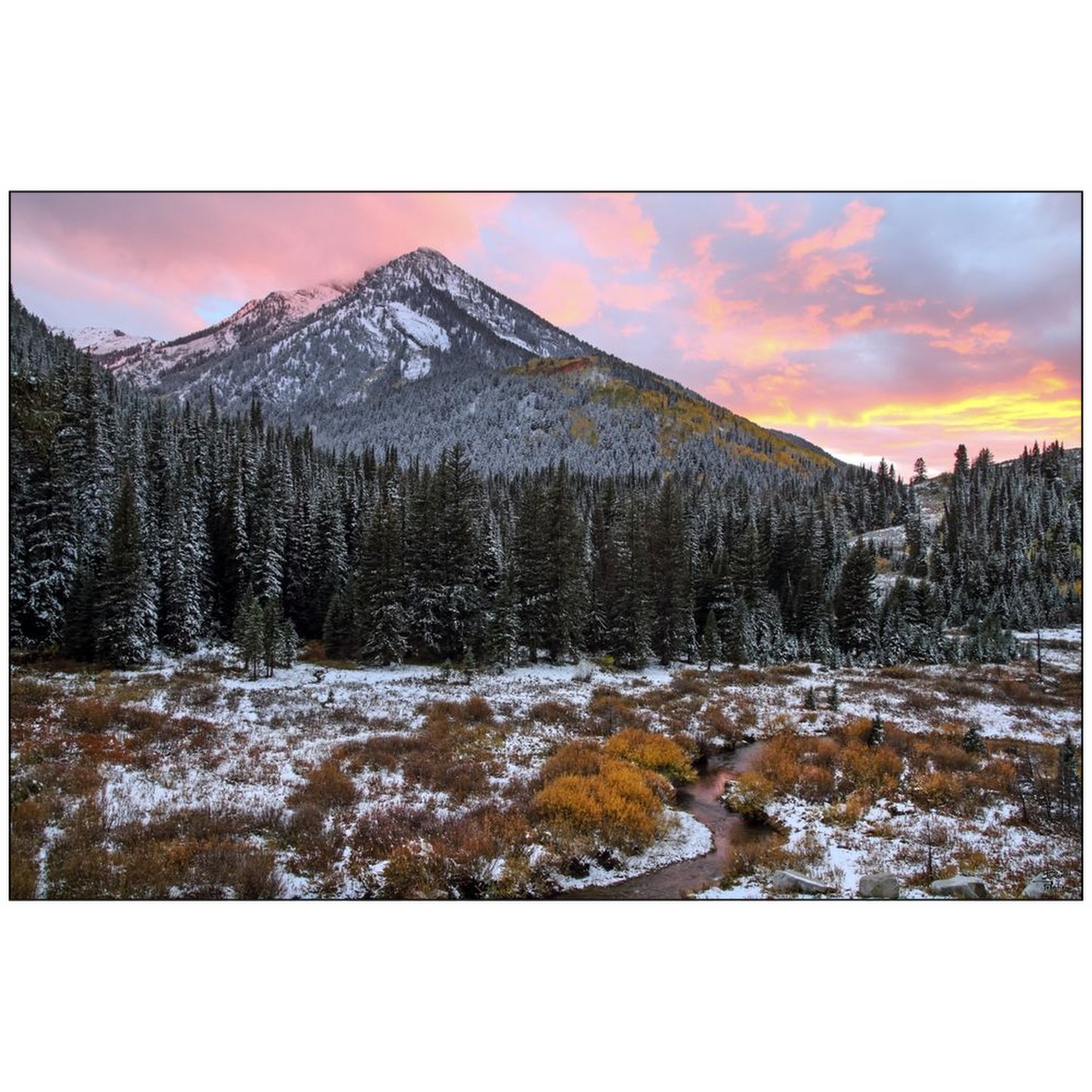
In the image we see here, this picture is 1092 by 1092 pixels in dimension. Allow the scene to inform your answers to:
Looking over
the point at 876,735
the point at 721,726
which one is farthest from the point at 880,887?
the point at 721,726

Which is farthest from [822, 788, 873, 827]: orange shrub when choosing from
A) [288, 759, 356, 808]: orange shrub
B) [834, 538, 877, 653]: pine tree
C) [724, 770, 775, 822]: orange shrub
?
[834, 538, 877, 653]: pine tree

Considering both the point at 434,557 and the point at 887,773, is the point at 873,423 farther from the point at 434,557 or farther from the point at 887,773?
the point at 434,557

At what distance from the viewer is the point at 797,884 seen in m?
9.20

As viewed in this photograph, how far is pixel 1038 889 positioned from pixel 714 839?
5202mm

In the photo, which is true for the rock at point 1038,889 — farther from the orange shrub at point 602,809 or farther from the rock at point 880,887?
the orange shrub at point 602,809

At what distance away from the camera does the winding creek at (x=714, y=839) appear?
9852mm

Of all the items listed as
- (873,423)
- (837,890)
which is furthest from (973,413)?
(837,890)

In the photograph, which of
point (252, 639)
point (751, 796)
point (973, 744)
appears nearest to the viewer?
point (751, 796)

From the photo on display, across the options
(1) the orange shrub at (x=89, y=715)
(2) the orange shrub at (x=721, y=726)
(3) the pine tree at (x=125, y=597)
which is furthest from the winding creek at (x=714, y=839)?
(3) the pine tree at (x=125, y=597)

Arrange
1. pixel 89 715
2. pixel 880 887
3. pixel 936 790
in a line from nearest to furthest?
pixel 880 887, pixel 936 790, pixel 89 715

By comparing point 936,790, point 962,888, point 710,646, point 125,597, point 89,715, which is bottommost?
point 710,646

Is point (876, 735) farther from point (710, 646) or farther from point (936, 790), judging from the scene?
point (710, 646)

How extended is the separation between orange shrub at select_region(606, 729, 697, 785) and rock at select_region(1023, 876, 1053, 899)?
7.41m

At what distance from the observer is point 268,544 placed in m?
39.2
